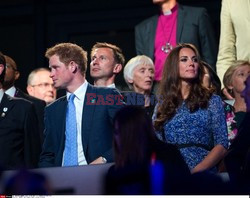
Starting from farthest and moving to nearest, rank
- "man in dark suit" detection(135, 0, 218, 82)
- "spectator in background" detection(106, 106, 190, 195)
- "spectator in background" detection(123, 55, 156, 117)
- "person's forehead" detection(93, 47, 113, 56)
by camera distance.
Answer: "person's forehead" detection(93, 47, 113, 56), "man in dark suit" detection(135, 0, 218, 82), "spectator in background" detection(123, 55, 156, 117), "spectator in background" detection(106, 106, 190, 195)

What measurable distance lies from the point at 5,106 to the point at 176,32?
2.09 meters

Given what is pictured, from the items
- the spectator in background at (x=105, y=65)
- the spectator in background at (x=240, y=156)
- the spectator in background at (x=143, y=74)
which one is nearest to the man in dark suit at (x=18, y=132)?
the spectator in background at (x=105, y=65)

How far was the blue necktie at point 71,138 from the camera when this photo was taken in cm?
706

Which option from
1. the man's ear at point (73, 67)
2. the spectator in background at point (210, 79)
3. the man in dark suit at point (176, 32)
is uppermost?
the man in dark suit at point (176, 32)

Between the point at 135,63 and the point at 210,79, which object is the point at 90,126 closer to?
the point at 210,79

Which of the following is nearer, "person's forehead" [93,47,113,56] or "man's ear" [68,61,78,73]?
"man's ear" [68,61,78,73]

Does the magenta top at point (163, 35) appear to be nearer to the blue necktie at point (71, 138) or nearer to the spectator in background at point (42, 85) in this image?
the spectator in background at point (42, 85)

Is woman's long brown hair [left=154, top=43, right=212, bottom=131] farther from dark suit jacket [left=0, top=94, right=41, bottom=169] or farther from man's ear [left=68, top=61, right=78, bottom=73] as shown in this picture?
dark suit jacket [left=0, top=94, right=41, bottom=169]

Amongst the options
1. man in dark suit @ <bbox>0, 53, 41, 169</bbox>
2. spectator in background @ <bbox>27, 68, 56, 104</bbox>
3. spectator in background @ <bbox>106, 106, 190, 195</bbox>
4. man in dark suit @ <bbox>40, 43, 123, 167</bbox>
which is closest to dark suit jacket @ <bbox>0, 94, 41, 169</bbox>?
man in dark suit @ <bbox>0, 53, 41, 169</bbox>

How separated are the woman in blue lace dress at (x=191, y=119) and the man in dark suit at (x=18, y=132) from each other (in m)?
1.27

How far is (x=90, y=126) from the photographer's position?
23.3 ft

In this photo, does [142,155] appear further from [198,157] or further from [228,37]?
[228,37]

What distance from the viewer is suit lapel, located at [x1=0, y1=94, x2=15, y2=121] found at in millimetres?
7527

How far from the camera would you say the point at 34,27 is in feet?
35.5
